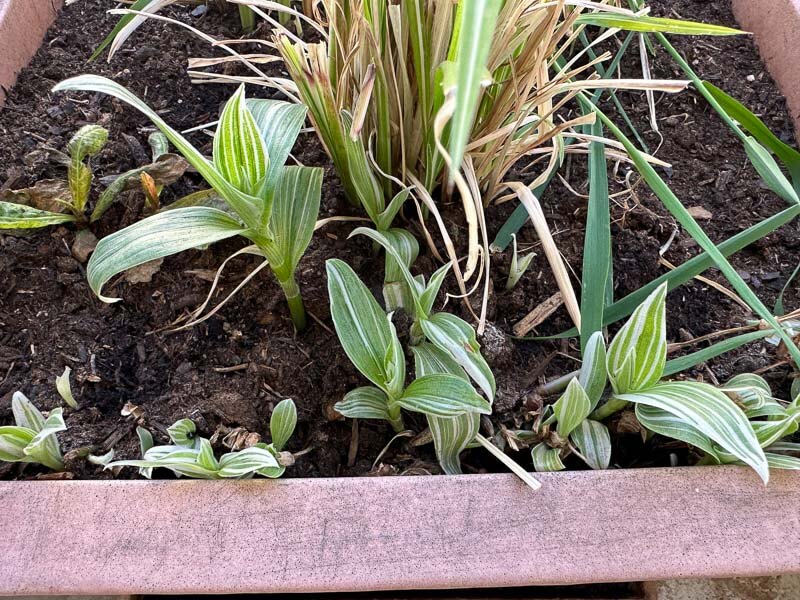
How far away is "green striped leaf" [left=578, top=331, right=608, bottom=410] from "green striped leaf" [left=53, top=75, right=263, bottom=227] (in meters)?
0.35

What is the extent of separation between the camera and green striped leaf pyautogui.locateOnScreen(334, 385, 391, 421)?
0.61m

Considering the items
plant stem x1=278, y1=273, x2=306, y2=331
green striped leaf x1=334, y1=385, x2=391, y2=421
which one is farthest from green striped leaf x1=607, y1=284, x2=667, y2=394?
plant stem x1=278, y1=273, x2=306, y2=331

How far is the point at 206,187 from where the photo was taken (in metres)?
0.83

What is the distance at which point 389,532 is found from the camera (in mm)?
546

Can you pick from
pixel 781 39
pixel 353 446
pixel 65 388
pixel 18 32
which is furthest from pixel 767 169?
pixel 18 32

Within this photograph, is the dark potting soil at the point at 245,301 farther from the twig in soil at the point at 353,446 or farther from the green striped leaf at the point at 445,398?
the green striped leaf at the point at 445,398

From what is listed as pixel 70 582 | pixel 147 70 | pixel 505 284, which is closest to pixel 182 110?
pixel 147 70

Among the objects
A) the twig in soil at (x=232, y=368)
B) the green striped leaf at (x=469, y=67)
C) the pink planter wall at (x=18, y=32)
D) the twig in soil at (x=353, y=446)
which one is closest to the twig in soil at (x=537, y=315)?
the twig in soil at (x=353, y=446)

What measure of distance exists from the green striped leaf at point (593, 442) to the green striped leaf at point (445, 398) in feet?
0.43

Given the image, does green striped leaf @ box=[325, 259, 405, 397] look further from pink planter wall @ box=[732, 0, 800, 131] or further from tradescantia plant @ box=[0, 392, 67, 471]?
pink planter wall @ box=[732, 0, 800, 131]

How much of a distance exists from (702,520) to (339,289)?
0.41 meters

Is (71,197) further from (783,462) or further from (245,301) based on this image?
(783,462)

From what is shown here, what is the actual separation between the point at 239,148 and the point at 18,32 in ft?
2.08

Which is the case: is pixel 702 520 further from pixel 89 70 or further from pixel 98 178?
pixel 89 70
